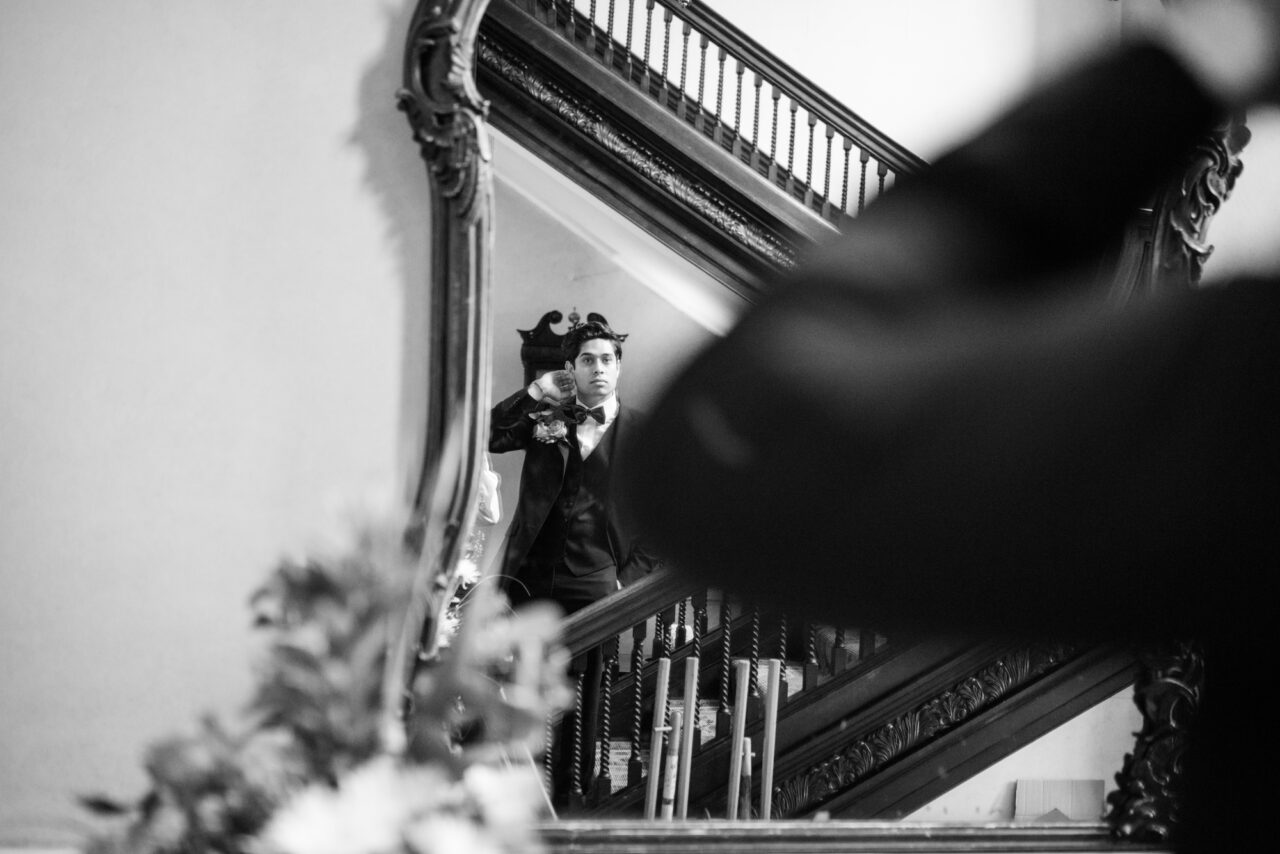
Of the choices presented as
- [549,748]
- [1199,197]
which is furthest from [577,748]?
[1199,197]

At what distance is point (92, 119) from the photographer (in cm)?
110

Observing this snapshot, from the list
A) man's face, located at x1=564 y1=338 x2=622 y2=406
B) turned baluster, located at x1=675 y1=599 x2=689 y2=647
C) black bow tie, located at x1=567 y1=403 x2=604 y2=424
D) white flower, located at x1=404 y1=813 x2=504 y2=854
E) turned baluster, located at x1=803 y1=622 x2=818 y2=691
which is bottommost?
white flower, located at x1=404 y1=813 x2=504 y2=854

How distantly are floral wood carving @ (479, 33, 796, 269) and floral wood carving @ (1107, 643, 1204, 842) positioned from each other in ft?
1.84

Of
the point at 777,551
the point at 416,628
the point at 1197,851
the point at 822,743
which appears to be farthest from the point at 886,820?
the point at 777,551

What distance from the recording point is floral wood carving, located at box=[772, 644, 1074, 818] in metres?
1.20

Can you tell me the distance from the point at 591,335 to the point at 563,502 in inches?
10.8

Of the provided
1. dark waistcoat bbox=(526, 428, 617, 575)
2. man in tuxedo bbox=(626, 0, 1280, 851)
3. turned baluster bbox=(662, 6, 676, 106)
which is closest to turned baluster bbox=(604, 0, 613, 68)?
turned baluster bbox=(662, 6, 676, 106)

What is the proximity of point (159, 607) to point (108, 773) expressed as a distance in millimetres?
149

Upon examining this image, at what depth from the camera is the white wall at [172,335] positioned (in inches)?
41.8

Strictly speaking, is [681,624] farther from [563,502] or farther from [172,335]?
[172,335]

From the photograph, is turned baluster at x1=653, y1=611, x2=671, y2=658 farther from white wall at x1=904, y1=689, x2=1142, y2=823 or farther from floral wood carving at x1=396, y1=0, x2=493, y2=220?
floral wood carving at x1=396, y1=0, x2=493, y2=220

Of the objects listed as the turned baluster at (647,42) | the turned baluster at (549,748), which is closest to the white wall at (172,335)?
the turned baluster at (549,748)

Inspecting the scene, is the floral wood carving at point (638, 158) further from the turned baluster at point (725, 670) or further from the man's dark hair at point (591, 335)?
the turned baluster at point (725, 670)

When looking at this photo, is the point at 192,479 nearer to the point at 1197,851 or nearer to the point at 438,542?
the point at 438,542
